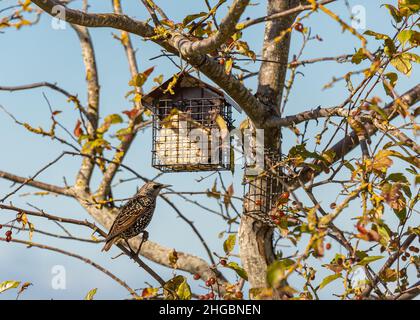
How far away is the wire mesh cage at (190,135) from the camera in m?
5.26

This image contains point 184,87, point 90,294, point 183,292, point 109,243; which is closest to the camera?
point 183,292

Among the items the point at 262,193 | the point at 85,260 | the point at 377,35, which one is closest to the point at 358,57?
the point at 377,35

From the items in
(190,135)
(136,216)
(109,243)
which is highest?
(190,135)

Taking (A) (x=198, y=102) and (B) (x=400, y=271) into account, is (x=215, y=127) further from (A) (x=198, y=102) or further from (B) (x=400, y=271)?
(B) (x=400, y=271)

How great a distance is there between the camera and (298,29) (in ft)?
18.7

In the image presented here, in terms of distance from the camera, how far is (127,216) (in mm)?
5832

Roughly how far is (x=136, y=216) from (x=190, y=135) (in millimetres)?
909

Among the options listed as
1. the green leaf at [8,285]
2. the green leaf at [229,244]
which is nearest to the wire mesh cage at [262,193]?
the green leaf at [229,244]

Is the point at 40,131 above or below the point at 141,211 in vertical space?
above

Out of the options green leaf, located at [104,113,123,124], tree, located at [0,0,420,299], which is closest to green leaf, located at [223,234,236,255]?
tree, located at [0,0,420,299]

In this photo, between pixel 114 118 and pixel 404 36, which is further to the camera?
pixel 114 118

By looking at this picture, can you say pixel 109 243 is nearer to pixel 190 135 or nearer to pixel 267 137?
pixel 190 135
